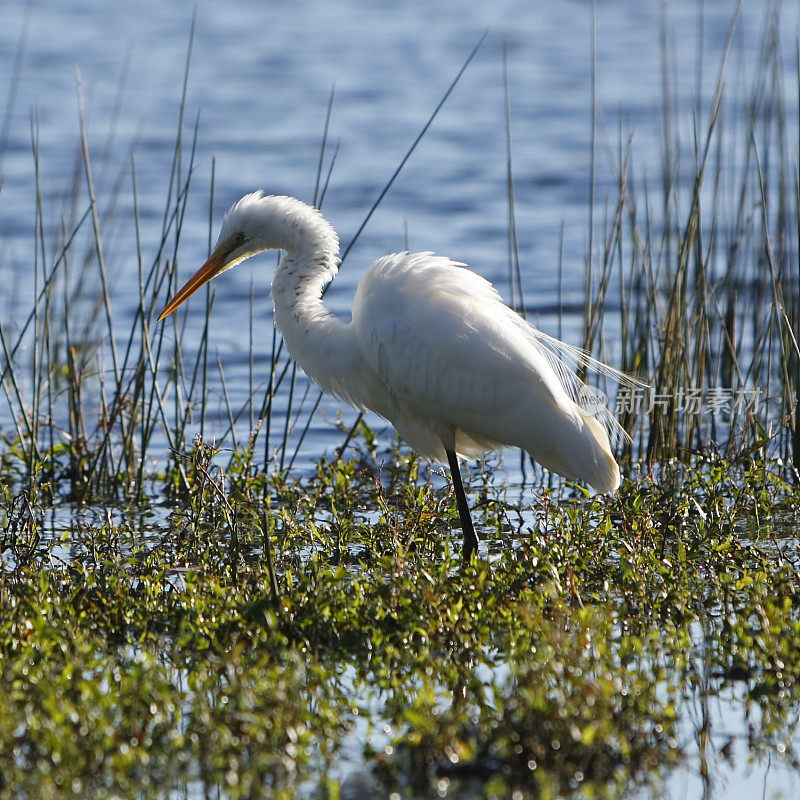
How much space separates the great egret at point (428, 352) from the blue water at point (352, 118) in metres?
1.87

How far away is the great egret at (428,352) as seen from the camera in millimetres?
4555

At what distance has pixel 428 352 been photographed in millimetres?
4543

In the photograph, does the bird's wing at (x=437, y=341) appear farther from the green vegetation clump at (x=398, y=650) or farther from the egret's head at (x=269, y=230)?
the green vegetation clump at (x=398, y=650)

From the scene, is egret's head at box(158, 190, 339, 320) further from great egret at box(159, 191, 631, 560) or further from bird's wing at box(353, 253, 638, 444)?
bird's wing at box(353, 253, 638, 444)

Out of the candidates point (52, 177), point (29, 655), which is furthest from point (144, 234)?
point (29, 655)

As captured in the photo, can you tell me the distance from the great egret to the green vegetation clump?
0.29m

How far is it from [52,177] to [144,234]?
5.76 ft

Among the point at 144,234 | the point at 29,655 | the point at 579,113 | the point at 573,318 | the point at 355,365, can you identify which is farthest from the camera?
the point at 579,113

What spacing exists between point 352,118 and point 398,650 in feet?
34.2

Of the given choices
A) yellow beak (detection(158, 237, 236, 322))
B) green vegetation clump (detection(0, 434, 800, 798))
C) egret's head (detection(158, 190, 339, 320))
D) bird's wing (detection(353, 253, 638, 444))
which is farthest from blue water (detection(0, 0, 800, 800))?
green vegetation clump (detection(0, 434, 800, 798))

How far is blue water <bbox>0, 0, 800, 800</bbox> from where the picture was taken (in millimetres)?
9375

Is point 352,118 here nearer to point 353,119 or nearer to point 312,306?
point 353,119

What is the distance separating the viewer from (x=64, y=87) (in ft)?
46.1

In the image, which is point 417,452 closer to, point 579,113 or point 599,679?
point 599,679
